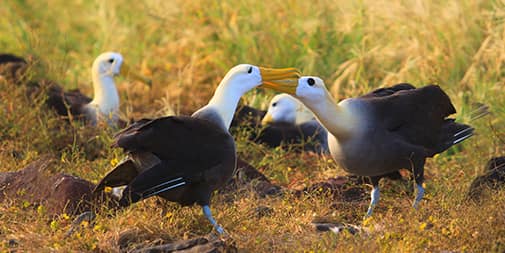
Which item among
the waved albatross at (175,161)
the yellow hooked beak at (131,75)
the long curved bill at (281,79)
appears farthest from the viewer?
the yellow hooked beak at (131,75)

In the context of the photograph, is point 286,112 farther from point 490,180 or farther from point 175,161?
point 175,161

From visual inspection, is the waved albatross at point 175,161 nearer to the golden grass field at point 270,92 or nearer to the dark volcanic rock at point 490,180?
the golden grass field at point 270,92

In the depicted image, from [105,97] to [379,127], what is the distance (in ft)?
11.2

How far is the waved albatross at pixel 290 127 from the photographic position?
7.77 m

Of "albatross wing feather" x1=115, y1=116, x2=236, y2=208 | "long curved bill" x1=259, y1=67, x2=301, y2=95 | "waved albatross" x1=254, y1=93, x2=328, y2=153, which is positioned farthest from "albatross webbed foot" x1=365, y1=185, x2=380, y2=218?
"waved albatross" x1=254, y1=93, x2=328, y2=153

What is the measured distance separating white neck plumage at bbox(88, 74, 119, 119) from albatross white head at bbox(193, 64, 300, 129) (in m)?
2.59

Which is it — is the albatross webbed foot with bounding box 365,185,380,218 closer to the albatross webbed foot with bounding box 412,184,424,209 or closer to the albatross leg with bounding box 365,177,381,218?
the albatross leg with bounding box 365,177,381,218

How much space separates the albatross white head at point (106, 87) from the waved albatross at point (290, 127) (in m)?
1.33

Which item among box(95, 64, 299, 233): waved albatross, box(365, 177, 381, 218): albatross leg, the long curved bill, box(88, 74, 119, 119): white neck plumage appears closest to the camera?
box(95, 64, 299, 233): waved albatross

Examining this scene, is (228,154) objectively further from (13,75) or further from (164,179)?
(13,75)

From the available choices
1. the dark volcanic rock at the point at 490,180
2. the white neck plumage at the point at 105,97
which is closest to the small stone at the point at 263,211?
the dark volcanic rock at the point at 490,180

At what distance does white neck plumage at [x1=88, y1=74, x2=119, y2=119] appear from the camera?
830cm

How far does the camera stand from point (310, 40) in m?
9.35

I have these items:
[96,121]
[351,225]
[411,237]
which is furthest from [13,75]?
[411,237]
